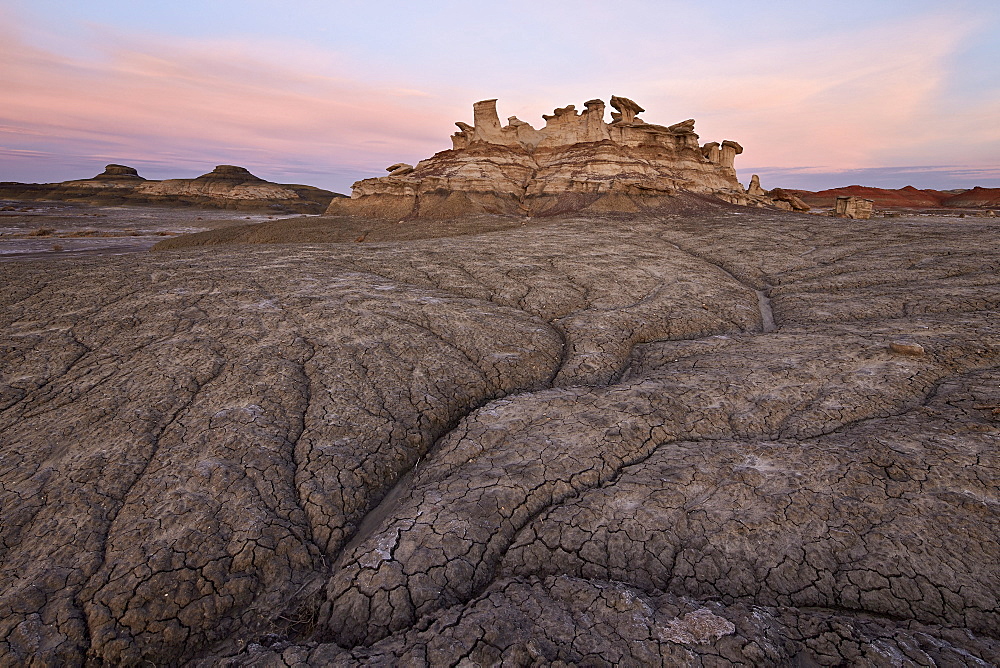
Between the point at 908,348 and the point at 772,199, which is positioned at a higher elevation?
the point at 772,199

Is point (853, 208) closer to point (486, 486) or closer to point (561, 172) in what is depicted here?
point (561, 172)

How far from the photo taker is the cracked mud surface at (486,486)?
2.42 metres

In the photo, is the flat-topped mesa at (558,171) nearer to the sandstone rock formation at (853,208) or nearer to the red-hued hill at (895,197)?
the sandstone rock formation at (853,208)

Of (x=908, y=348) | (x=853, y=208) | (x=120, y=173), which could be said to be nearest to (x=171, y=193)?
(x=120, y=173)

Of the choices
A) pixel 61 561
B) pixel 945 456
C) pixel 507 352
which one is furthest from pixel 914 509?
pixel 61 561

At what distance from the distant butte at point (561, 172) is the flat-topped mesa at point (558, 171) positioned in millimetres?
64

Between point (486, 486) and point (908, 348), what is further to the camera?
point (908, 348)

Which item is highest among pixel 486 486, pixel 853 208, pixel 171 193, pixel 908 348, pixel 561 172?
pixel 561 172

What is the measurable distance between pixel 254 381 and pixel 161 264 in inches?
258

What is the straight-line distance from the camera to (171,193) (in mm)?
62531

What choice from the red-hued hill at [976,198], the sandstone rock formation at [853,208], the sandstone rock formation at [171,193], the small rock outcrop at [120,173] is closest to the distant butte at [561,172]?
the sandstone rock formation at [853,208]

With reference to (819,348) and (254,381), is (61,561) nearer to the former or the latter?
(254,381)

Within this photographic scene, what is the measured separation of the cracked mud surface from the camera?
7.95 ft

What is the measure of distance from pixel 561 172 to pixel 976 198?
78250mm
